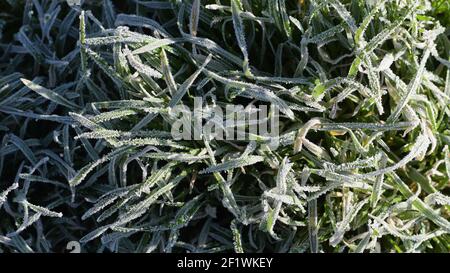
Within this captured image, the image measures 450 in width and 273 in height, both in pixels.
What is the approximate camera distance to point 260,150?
1150mm

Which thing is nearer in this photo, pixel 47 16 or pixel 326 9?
pixel 326 9

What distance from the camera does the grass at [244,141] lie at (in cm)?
113

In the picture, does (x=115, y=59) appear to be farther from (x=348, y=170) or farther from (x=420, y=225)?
(x=420, y=225)

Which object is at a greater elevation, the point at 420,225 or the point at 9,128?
the point at 9,128

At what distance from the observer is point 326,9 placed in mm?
1196

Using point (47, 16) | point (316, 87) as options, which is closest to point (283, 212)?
point (316, 87)

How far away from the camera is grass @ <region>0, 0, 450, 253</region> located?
113cm

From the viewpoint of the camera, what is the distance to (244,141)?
1.19 meters

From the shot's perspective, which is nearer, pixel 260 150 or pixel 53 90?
pixel 260 150
